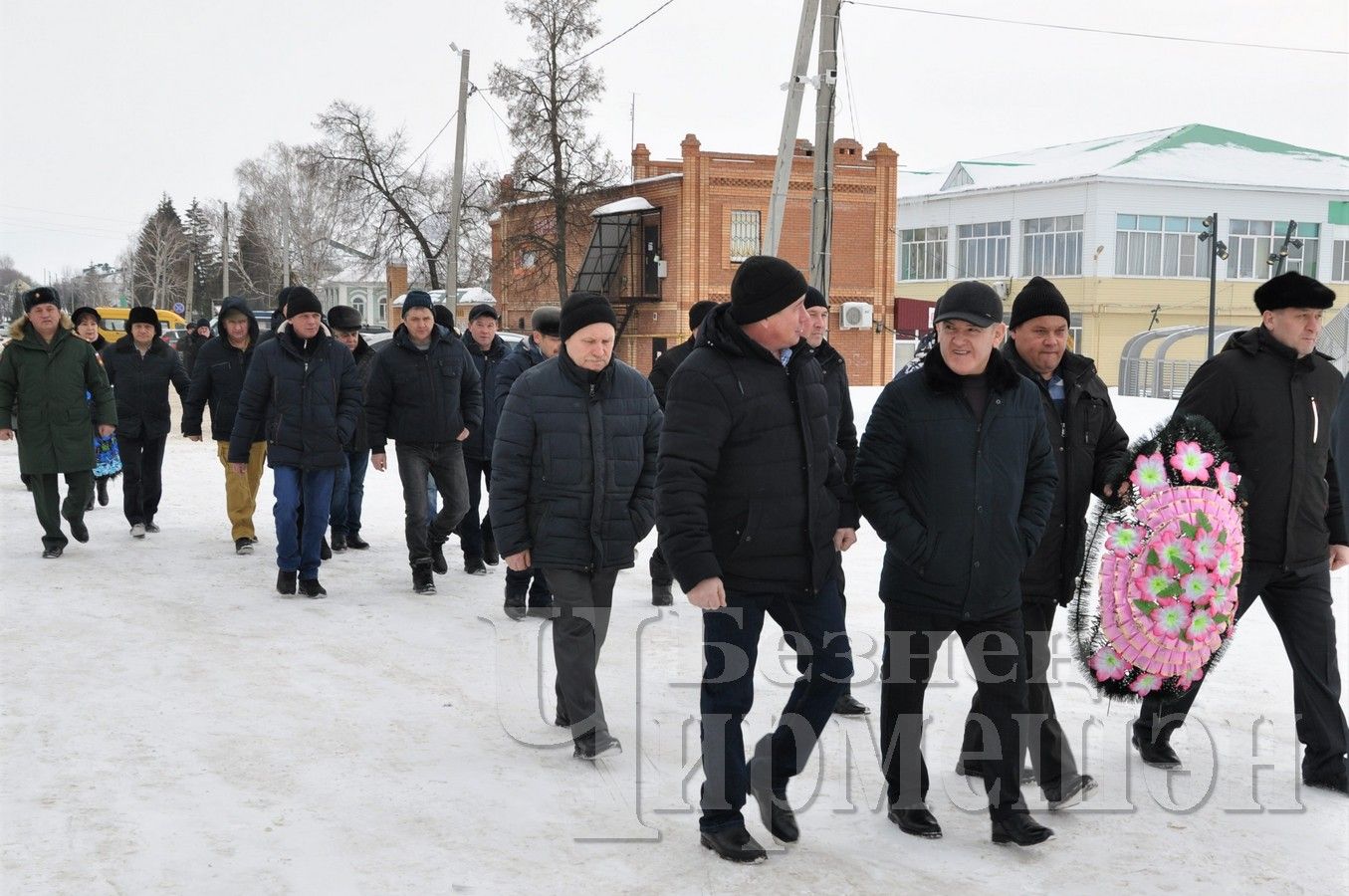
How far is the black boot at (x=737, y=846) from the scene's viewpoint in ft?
13.4

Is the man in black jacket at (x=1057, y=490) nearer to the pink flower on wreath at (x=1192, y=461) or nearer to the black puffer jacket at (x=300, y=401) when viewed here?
the pink flower on wreath at (x=1192, y=461)

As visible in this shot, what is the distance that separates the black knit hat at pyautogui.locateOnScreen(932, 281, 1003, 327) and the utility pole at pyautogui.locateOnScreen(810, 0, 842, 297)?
826 cm

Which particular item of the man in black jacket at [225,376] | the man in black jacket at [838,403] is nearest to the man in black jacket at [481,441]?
the man in black jacket at [225,376]

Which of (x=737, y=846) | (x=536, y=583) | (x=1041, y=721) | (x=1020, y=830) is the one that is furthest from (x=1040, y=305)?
(x=536, y=583)

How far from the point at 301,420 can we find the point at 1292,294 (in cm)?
602

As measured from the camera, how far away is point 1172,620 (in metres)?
4.71

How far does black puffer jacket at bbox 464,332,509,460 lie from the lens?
8.87m

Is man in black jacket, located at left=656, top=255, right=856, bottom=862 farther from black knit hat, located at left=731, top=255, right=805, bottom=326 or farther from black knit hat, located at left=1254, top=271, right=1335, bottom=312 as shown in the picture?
black knit hat, located at left=1254, top=271, right=1335, bottom=312

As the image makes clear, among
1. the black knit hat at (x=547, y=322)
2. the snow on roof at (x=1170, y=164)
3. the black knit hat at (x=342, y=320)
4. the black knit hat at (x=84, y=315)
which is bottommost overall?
the black knit hat at (x=547, y=322)

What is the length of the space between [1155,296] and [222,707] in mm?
56176

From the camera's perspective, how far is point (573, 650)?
203 inches

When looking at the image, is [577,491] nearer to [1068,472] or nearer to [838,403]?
[838,403]

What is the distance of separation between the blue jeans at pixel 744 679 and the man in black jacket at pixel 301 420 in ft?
15.7

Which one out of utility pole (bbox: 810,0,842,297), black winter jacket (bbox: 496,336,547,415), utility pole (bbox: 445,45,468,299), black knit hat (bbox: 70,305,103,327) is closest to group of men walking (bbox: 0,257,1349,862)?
black winter jacket (bbox: 496,336,547,415)
